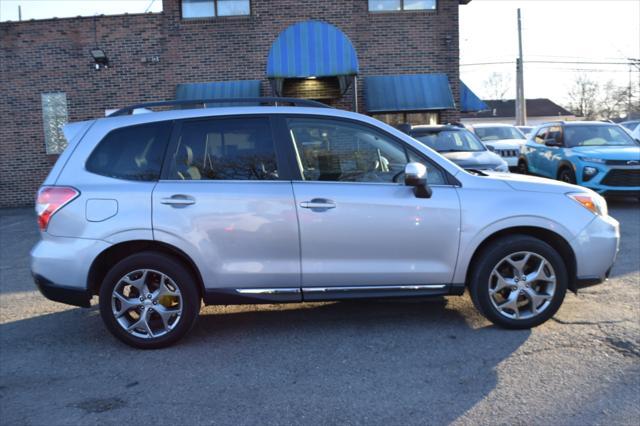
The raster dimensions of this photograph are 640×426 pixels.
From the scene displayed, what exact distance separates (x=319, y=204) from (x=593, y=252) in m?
2.27

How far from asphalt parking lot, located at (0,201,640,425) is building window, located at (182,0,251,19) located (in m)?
10.5

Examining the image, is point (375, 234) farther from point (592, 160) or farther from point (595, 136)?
point (595, 136)

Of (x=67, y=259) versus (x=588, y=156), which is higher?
(x=588, y=156)

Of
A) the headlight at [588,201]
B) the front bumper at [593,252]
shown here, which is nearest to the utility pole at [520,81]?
the headlight at [588,201]

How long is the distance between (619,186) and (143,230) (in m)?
9.54

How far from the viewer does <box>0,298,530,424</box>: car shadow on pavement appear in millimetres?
3367

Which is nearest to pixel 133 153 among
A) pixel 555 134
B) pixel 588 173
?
pixel 588 173

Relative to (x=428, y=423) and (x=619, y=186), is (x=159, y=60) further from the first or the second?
(x=428, y=423)

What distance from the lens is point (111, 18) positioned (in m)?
14.1

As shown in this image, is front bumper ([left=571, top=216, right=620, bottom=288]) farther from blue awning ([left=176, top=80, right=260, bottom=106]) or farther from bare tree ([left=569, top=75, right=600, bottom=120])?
bare tree ([left=569, top=75, right=600, bottom=120])

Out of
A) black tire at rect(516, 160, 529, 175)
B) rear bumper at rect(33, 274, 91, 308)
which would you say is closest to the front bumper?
rear bumper at rect(33, 274, 91, 308)

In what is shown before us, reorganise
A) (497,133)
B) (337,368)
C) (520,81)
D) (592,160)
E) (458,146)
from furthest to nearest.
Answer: (520,81), (497,133), (592,160), (458,146), (337,368)

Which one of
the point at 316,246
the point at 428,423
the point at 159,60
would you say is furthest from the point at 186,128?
the point at 159,60

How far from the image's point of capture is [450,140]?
10.6 m
